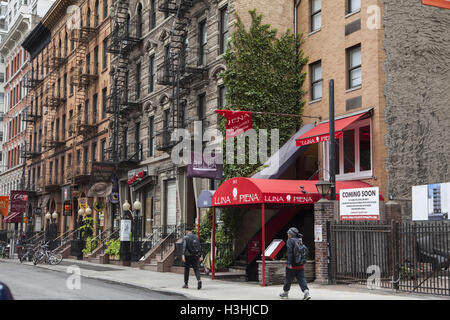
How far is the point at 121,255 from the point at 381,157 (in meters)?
14.9

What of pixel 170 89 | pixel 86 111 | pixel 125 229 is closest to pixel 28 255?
pixel 125 229

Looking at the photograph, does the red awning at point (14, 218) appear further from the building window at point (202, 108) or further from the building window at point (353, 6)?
the building window at point (353, 6)

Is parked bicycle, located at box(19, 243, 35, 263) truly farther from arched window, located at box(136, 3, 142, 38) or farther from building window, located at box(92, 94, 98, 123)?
arched window, located at box(136, 3, 142, 38)

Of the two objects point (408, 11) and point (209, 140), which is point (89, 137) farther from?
point (408, 11)

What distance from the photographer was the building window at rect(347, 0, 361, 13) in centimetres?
2178

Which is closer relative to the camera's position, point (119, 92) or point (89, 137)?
point (119, 92)

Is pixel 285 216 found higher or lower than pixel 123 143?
lower

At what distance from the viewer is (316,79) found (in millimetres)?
23766

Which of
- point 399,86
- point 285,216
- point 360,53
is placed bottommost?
point 285,216

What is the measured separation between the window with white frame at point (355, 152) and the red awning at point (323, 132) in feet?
2.35

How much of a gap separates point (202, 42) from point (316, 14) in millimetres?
6078
